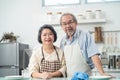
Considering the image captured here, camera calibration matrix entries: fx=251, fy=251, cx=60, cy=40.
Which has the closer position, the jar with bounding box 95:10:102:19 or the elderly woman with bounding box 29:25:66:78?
the elderly woman with bounding box 29:25:66:78

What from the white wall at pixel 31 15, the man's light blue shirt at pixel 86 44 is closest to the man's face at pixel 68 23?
the man's light blue shirt at pixel 86 44

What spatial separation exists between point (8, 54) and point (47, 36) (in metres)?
2.68

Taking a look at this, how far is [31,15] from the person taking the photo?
5.36 m

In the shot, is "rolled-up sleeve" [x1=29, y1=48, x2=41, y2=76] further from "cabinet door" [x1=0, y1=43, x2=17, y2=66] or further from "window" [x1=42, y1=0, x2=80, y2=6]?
"window" [x1=42, y1=0, x2=80, y2=6]

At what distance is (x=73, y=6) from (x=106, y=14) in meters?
0.70

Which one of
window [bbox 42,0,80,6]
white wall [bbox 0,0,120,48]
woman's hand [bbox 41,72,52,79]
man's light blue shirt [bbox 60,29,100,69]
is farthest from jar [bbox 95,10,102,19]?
woman's hand [bbox 41,72,52,79]

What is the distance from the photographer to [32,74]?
7.64ft

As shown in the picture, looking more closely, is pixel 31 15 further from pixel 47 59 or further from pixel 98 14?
pixel 47 59

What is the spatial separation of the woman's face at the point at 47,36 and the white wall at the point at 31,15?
107 inches

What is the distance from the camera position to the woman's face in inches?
95.0

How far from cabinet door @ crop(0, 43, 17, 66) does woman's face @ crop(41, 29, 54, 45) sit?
8.41 ft

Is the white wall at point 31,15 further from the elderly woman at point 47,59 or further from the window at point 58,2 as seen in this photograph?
the elderly woman at point 47,59

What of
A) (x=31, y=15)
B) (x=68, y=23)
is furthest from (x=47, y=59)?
(x=31, y=15)

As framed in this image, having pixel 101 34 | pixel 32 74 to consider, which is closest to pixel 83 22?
pixel 101 34
